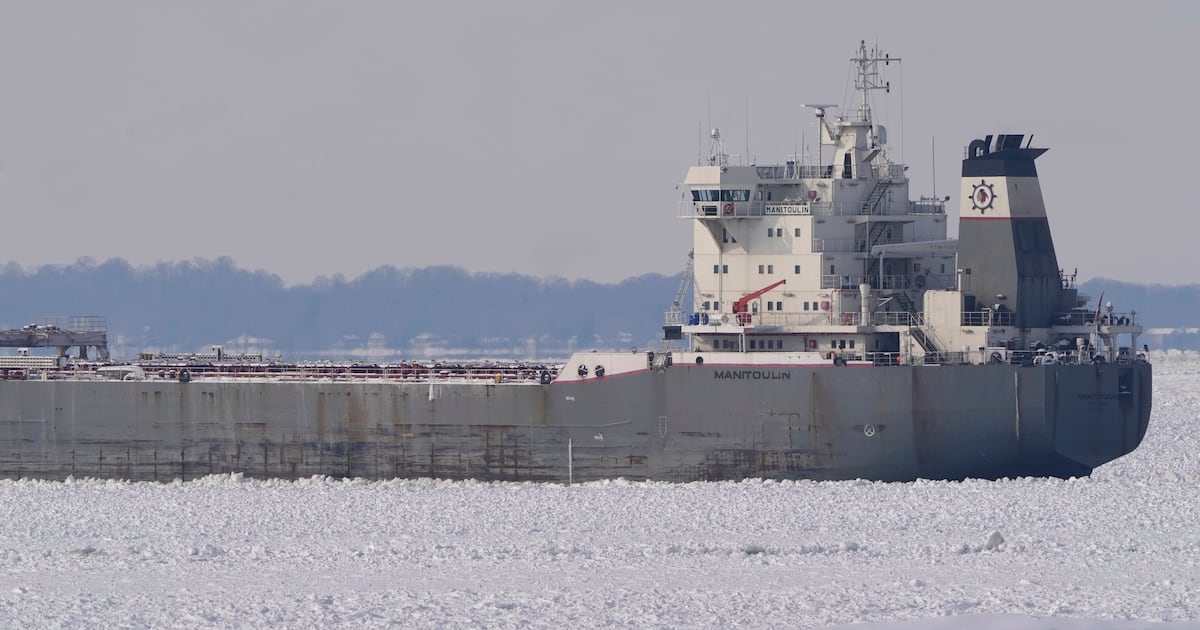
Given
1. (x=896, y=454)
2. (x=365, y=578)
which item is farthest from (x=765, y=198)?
(x=365, y=578)

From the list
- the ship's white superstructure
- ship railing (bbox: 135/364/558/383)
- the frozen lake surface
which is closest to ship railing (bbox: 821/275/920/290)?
the ship's white superstructure

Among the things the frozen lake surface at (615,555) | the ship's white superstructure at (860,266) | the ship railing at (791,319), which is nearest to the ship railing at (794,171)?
the ship's white superstructure at (860,266)

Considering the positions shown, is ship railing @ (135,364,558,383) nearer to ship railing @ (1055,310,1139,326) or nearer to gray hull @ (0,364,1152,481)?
gray hull @ (0,364,1152,481)

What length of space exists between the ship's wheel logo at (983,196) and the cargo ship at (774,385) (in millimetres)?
67

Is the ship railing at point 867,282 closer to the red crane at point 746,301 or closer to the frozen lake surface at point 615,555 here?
the red crane at point 746,301

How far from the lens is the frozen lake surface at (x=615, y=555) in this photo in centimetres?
2452

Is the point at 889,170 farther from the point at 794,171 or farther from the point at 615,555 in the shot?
the point at 615,555

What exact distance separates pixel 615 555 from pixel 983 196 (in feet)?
50.2

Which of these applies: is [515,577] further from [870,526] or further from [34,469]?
[34,469]

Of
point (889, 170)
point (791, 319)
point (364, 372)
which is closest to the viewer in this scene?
point (791, 319)

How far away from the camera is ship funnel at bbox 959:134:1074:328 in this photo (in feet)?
132

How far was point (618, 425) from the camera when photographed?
40.8m

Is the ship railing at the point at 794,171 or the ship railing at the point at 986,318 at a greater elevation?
the ship railing at the point at 794,171

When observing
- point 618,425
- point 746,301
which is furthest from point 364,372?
point 746,301
